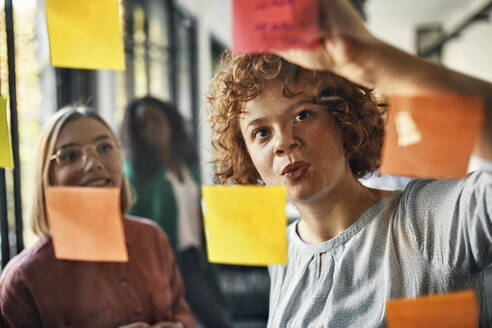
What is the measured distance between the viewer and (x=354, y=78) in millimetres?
460

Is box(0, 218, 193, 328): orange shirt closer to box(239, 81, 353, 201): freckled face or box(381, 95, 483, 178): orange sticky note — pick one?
box(239, 81, 353, 201): freckled face

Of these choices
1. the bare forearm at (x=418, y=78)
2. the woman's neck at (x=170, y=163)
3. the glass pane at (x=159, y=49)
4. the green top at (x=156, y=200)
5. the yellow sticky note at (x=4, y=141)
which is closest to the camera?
the bare forearm at (x=418, y=78)

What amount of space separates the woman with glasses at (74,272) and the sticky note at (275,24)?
34cm

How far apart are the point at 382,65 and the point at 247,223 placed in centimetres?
25

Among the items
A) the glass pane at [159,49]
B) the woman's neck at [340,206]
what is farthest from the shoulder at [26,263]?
the glass pane at [159,49]

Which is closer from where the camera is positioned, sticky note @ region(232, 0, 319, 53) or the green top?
sticky note @ region(232, 0, 319, 53)

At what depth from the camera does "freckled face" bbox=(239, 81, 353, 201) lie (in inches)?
20.2

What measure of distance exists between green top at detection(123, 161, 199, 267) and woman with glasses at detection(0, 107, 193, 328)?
42.3 inches

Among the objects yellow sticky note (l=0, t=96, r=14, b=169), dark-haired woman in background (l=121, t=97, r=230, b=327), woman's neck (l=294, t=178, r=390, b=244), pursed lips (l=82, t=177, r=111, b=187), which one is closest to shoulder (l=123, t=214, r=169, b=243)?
pursed lips (l=82, t=177, r=111, b=187)

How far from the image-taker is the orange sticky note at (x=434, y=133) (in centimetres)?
42

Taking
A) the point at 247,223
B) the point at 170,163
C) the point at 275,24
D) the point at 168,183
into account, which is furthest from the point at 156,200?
the point at 275,24

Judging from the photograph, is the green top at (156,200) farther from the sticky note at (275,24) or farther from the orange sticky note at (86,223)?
the sticky note at (275,24)

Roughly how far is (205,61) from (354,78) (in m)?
3.52

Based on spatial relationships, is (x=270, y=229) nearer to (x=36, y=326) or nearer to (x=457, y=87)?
(x=457, y=87)
